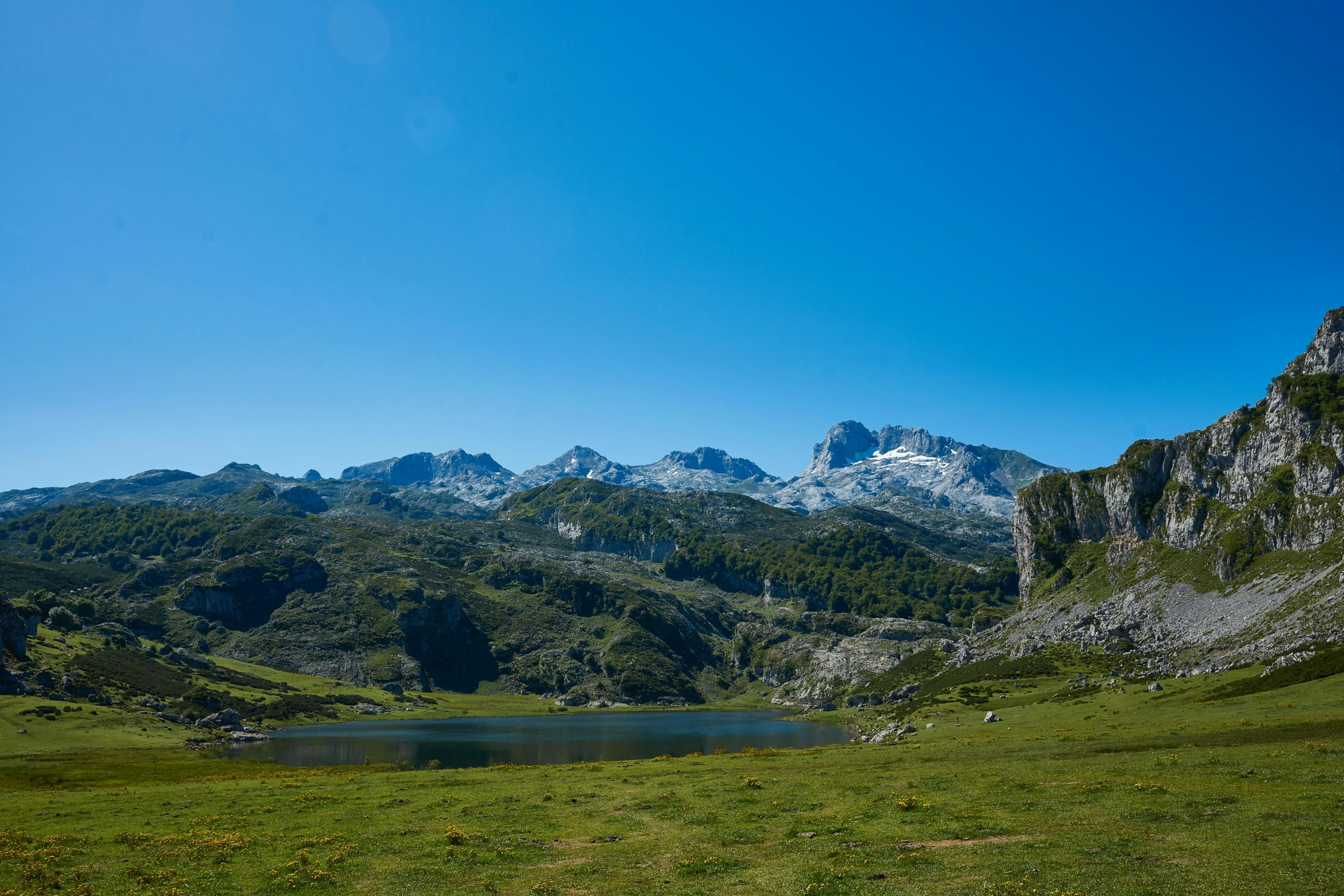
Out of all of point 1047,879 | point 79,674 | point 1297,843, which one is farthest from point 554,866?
point 79,674

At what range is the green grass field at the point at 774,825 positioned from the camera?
94.4 ft

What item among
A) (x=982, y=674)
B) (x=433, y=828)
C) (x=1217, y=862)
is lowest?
(x=982, y=674)

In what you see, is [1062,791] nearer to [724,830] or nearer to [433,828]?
[724,830]

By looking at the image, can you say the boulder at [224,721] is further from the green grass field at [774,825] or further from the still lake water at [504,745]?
the green grass field at [774,825]

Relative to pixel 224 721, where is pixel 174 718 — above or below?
above

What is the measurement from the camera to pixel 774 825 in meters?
39.8

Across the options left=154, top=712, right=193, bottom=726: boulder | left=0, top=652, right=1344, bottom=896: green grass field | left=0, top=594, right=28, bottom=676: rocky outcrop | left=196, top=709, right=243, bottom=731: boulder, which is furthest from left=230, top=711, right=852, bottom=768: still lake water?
left=0, top=594, right=28, bottom=676: rocky outcrop

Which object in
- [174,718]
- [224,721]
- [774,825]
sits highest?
[774,825]

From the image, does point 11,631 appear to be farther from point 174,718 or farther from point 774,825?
point 774,825

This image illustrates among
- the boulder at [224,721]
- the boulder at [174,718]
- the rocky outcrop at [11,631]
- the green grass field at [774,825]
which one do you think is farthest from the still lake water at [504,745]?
the rocky outcrop at [11,631]

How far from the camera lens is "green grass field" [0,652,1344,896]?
94.4ft

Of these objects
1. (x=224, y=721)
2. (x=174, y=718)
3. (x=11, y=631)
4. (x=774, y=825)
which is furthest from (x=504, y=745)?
(x=11, y=631)

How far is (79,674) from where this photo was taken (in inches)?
7633

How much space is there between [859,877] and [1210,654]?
16117 cm
